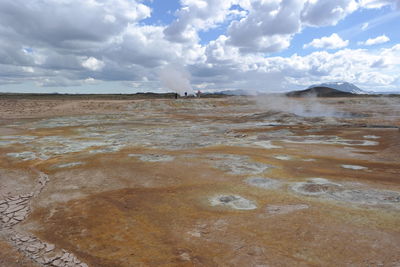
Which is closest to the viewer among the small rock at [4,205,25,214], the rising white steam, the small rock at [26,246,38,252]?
the small rock at [26,246,38,252]

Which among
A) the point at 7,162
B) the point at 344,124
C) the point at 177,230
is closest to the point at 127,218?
the point at 177,230

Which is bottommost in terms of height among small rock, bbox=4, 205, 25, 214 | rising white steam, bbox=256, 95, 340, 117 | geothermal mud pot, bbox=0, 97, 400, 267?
Result: small rock, bbox=4, 205, 25, 214

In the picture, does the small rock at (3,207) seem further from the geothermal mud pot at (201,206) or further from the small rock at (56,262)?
the small rock at (56,262)

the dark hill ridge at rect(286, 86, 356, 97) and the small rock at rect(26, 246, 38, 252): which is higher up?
the dark hill ridge at rect(286, 86, 356, 97)

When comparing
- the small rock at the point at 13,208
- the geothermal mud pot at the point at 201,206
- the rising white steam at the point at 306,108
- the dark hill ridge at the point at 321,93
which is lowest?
the small rock at the point at 13,208

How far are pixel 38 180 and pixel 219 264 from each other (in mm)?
7381

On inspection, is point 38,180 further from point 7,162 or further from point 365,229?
point 365,229

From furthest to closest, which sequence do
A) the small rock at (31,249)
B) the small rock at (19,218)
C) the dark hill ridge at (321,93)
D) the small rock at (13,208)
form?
1. the dark hill ridge at (321,93)
2. the small rock at (13,208)
3. the small rock at (19,218)
4. the small rock at (31,249)

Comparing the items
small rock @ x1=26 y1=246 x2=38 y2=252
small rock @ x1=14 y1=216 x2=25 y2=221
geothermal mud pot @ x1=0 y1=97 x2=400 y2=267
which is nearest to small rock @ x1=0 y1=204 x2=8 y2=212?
geothermal mud pot @ x1=0 y1=97 x2=400 y2=267

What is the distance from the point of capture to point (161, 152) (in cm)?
1309

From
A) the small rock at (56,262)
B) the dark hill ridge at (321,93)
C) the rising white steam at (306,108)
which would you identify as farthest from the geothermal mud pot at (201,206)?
the dark hill ridge at (321,93)

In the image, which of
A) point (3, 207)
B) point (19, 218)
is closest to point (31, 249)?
point (19, 218)

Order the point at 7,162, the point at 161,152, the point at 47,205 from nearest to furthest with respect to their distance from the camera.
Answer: the point at 47,205, the point at 7,162, the point at 161,152

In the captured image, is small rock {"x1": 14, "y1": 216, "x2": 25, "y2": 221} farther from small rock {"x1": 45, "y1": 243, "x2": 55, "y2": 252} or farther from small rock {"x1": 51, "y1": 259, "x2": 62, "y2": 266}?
small rock {"x1": 51, "y1": 259, "x2": 62, "y2": 266}
